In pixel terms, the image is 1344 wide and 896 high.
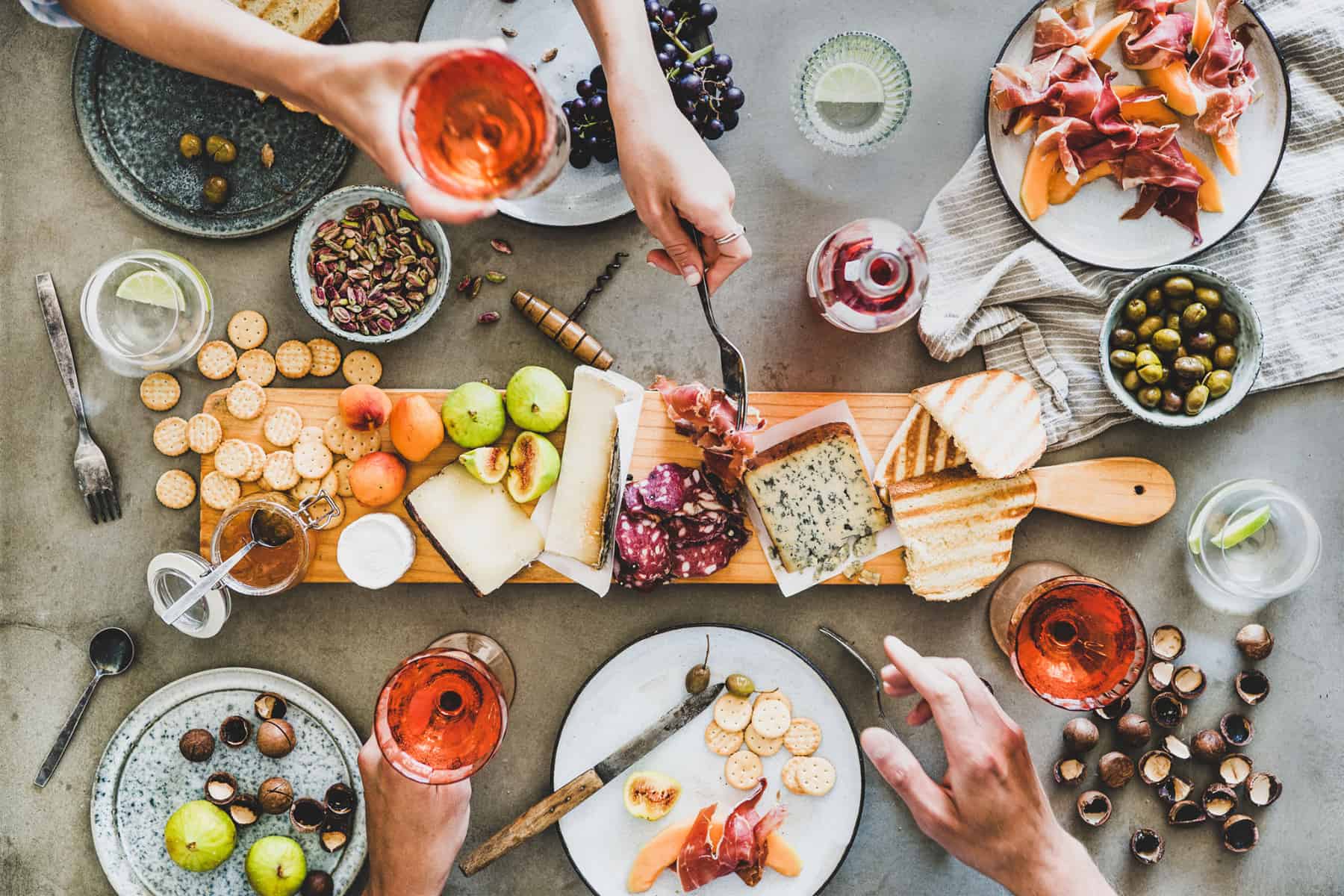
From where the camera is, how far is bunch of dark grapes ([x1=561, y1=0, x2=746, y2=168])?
4.93ft

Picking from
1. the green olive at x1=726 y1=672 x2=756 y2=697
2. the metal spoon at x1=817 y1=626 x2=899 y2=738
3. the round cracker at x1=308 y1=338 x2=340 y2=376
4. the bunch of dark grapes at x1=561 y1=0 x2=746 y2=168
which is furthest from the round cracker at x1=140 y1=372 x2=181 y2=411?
the metal spoon at x1=817 y1=626 x2=899 y2=738

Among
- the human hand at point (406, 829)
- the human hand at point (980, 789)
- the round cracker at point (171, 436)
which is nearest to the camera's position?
Answer: the human hand at point (980, 789)

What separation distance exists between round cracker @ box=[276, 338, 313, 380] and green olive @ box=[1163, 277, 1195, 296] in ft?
5.12

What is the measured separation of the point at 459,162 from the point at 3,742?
4.94 ft

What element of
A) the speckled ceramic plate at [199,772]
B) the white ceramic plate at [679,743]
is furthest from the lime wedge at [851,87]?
the speckled ceramic plate at [199,772]

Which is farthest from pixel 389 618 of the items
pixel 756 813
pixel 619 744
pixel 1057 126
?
pixel 1057 126

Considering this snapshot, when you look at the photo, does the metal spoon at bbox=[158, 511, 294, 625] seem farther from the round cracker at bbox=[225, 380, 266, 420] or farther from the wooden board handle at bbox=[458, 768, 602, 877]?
the wooden board handle at bbox=[458, 768, 602, 877]

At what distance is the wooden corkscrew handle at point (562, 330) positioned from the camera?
5.26 feet

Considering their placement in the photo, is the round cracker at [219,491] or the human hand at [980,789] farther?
the round cracker at [219,491]

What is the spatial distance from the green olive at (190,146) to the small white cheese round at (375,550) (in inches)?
29.2

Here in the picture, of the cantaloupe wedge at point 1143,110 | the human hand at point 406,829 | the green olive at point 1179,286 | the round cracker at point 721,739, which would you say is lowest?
the human hand at point 406,829

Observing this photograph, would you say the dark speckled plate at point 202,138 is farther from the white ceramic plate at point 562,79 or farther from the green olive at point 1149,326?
the green olive at point 1149,326

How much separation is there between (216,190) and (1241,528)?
198 cm

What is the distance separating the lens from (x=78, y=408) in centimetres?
162
